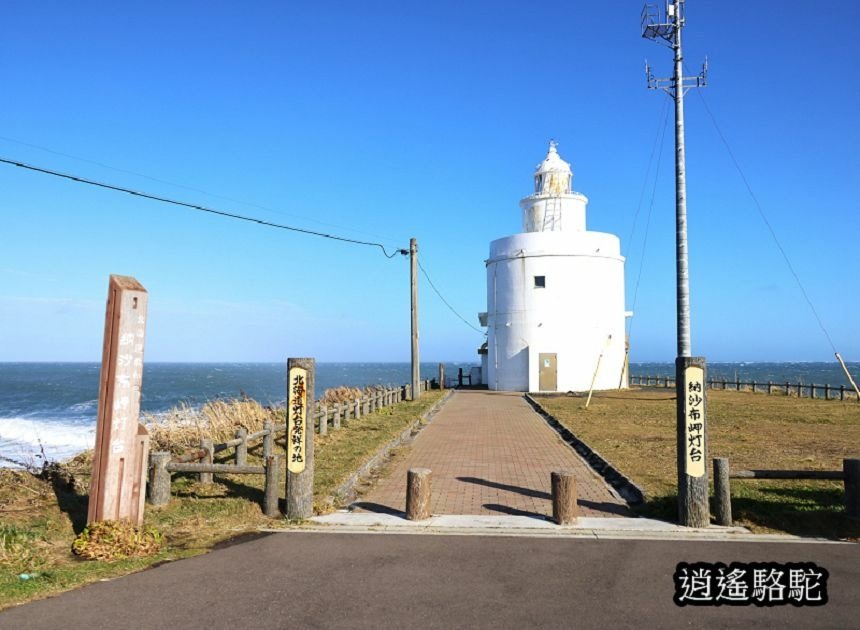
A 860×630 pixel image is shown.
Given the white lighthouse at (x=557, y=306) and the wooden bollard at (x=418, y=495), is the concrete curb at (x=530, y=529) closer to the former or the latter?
the wooden bollard at (x=418, y=495)

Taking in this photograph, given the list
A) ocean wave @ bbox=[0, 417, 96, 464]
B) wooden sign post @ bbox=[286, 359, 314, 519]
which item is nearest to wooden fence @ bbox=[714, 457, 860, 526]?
wooden sign post @ bbox=[286, 359, 314, 519]

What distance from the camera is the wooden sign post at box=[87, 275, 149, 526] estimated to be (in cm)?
723

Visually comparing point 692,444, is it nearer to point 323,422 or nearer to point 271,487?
point 271,487

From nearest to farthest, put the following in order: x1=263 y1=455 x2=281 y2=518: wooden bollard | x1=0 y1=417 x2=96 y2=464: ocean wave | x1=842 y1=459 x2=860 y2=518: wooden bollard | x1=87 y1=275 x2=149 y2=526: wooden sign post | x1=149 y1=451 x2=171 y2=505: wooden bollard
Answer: x1=87 y1=275 x2=149 y2=526: wooden sign post
x1=842 y1=459 x2=860 y2=518: wooden bollard
x1=263 y1=455 x2=281 y2=518: wooden bollard
x1=149 y1=451 x2=171 y2=505: wooden bollard
x1=0 y1=417 x2=96 y2=464: ocean wave

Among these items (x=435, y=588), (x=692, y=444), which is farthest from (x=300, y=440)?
(x=692, y=444)

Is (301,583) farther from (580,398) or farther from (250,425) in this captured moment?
(580,398)

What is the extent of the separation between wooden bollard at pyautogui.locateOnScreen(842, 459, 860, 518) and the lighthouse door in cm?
2213

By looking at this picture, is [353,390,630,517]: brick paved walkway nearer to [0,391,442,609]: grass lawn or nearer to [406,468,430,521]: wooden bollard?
[406,468,430,521]: wooden bollard

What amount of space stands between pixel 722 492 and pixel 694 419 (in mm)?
882

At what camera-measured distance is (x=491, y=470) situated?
37.2 feet

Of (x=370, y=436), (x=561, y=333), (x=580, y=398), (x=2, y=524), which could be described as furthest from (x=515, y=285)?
(x=2, y=524)

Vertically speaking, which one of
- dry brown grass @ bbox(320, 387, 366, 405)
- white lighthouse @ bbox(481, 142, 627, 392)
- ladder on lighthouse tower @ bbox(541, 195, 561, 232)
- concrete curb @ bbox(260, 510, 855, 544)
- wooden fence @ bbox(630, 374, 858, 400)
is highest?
ladder on lighthouse tower @ bbox(541, 195, 561, 232)

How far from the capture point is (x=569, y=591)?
5539 millimetres

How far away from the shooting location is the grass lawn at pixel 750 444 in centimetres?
805
